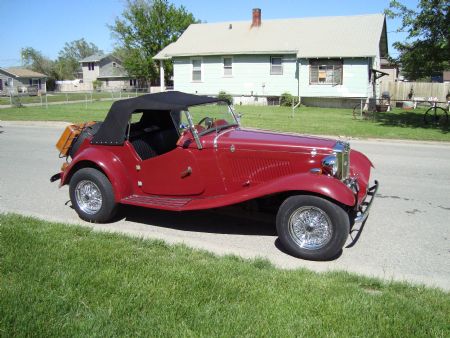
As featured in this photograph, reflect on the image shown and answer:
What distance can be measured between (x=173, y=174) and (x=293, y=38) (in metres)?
25.9

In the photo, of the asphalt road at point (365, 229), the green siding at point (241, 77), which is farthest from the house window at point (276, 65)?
the asphalt road at point (365, 229)

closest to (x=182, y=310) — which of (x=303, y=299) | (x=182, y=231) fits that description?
(x=303, y=299)

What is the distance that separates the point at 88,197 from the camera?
6.18 m

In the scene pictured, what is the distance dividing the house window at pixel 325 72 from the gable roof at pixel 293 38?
0.72m

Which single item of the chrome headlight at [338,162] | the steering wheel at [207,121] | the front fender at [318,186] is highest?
the steering wheel at [207,121]

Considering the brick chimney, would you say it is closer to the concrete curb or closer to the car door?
the concrete curb

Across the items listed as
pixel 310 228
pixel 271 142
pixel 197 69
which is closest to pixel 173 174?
pixel 271 142

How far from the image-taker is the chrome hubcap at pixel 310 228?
4785 mm

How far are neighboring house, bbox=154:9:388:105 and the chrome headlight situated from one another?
22.7 meters

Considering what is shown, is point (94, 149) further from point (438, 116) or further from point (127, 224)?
point (438, 116)

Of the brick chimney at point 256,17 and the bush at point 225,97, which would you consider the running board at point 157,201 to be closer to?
the bush at point 225,97

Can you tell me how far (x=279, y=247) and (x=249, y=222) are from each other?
963mm

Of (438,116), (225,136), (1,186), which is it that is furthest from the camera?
(438,116)

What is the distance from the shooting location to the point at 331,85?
1101 inches
